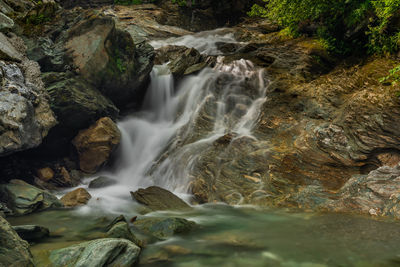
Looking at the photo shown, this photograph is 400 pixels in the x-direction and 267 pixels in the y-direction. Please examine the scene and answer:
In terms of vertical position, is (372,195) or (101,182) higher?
(372,195)

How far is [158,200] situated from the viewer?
312 inches

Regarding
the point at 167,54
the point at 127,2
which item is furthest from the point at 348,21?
the point at 127,2

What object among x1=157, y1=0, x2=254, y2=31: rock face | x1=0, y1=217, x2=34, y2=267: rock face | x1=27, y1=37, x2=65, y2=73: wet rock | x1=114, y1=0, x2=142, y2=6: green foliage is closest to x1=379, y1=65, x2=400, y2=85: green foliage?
x1=0, y1=217, x2=34, y2=267: rock face

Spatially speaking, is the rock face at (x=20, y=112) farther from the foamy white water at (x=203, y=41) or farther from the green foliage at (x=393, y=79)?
the foamy white water at (x=203, y=41)

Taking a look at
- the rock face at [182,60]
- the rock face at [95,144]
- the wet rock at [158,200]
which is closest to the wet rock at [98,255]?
the wet rock at [158,200]

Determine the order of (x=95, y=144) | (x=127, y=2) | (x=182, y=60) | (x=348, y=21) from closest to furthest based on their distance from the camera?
(x=95, y=144), (x=348, y=21), (x=182, y=60), (x=127, y=2)

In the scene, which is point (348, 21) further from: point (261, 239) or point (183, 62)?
point (261, 239)

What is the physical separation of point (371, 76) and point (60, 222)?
1021 cm

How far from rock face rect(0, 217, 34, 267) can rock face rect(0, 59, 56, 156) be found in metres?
4.04

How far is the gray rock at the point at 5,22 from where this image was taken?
9.15 metres

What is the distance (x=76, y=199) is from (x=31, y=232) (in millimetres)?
3009

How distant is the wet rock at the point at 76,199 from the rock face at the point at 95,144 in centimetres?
242

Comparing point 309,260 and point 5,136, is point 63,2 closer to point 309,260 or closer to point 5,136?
point 5,136

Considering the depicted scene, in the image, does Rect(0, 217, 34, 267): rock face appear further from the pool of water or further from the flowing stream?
the flowing stream
